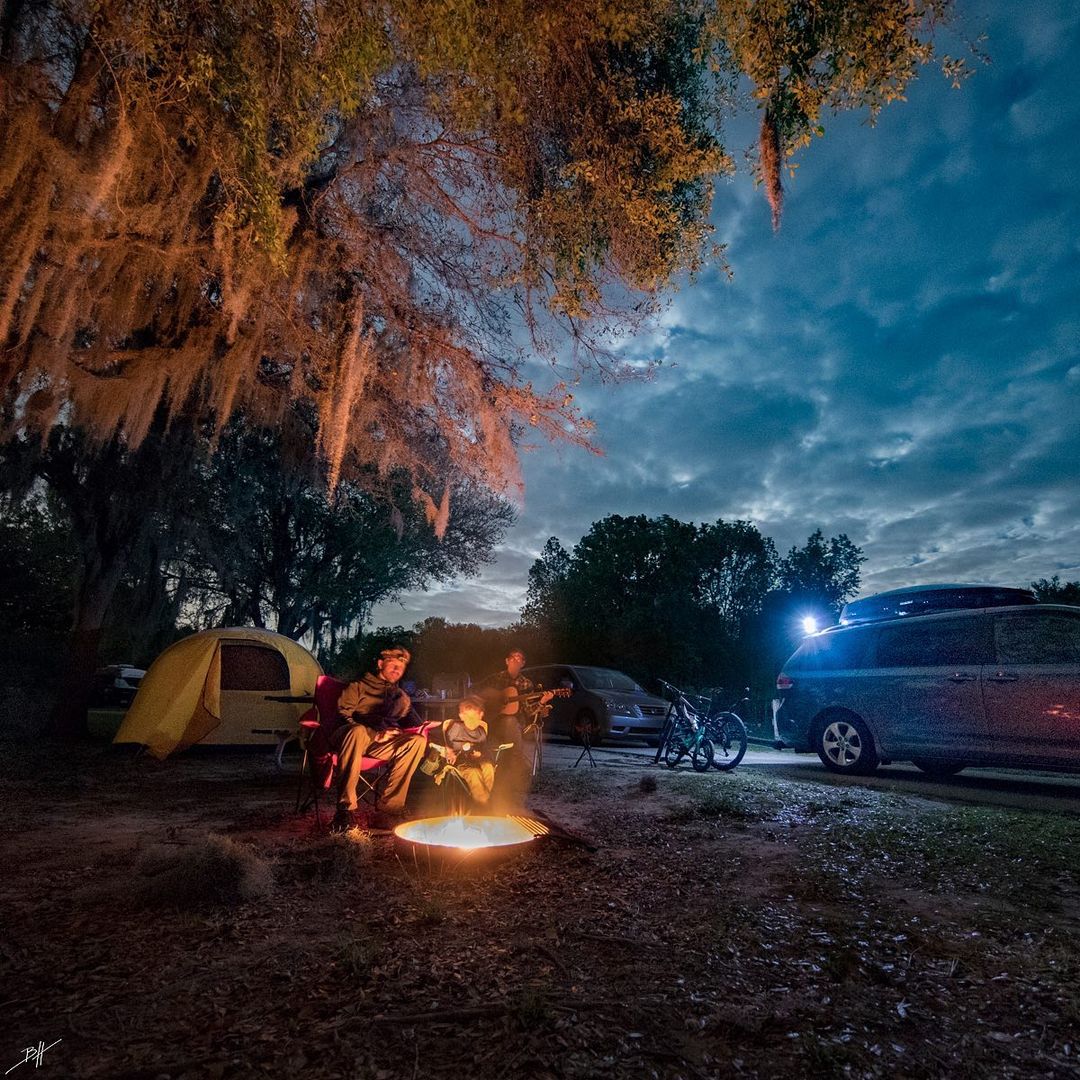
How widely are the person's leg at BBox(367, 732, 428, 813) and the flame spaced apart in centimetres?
79

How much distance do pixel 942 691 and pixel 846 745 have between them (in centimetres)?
140

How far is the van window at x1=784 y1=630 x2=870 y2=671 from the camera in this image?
752cm

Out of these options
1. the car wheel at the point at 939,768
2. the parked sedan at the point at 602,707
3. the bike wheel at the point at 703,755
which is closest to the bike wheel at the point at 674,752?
the bike wheel at the point at 703,755

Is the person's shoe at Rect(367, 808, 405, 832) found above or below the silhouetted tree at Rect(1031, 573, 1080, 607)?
below

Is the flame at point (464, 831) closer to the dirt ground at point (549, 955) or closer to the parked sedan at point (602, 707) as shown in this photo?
the dirt ground at point (549, 955)

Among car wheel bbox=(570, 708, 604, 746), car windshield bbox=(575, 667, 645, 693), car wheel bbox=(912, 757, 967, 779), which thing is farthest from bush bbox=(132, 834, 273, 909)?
car windshield bbox=(575, 667, 645, 693)

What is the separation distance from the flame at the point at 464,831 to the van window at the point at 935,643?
17.0 feet

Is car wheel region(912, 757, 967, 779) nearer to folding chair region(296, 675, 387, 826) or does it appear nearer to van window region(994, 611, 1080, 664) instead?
van window region(994, 611, 1080, 664)

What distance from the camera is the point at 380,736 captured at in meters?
5.07

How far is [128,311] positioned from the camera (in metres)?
6.27

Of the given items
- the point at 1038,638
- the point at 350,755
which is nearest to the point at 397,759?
the point at 350,755

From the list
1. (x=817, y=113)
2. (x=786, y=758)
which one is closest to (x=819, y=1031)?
(x=817, y=113)

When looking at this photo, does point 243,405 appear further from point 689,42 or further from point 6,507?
point 689,42

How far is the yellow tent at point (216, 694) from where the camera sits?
813 centimetres
